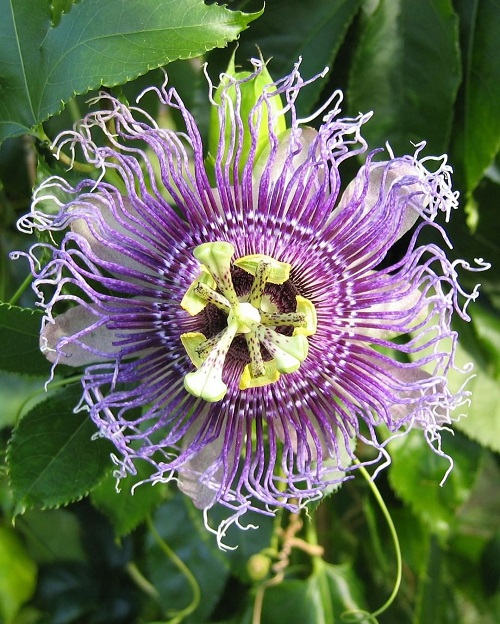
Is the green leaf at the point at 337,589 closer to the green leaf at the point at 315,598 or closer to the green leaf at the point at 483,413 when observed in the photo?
the green leaf at the point at 315,598

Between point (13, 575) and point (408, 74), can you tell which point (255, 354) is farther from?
point (13, 575)

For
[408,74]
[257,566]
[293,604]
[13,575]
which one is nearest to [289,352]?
[408,74]

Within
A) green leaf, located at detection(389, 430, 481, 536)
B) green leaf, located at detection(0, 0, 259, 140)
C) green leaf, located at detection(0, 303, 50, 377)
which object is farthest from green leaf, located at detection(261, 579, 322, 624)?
green leaf, located at detection(0, 0, 259, 140)

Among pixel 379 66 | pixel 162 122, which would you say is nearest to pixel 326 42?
pixel 379 66

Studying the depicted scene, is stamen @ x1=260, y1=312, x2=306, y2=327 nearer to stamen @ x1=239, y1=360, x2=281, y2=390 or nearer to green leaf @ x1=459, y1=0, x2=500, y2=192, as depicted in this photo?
stamen @ x1=239, y1=360, x2=281, y2=390

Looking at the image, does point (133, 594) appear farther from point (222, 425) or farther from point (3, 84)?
point (3, 84)
